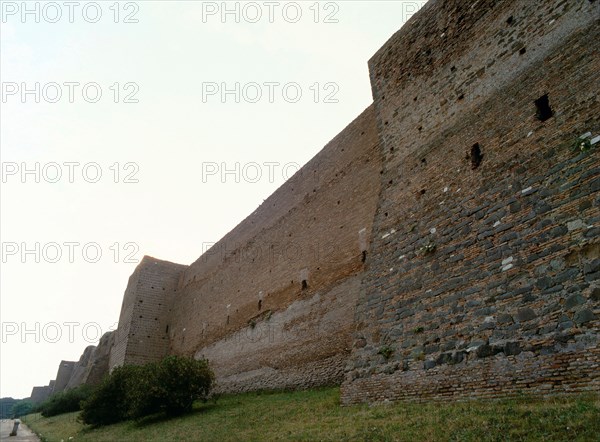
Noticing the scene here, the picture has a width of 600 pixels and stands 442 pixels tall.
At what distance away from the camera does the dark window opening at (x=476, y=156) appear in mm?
7346

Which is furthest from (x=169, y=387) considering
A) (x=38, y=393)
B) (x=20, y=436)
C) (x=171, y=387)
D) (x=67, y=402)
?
(x=38, y=393)

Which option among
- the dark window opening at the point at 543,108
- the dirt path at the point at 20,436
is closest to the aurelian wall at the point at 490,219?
the dark window opening at the point at 543,108

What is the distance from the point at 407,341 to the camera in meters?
6.79

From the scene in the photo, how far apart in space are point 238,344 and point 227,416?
671 centimetres

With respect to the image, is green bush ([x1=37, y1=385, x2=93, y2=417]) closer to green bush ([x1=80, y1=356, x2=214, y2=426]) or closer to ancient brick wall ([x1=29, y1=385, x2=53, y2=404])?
green bush ([x1=80, y1=356, x2=214, y2=426])

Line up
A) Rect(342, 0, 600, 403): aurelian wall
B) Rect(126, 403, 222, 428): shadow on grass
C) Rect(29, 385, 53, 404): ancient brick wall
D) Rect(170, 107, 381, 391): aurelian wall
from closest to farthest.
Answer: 1. Rect(342, 0, 600, 403): aurelian wall
2. Rect(126, 403, 222, 428): shadow on grass
3. Rect(170, 107, 381, 391): aurelian wall
4. Rect(29, 385, 53, 404): ancient brick wall

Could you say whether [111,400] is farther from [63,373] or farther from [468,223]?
[63,373]

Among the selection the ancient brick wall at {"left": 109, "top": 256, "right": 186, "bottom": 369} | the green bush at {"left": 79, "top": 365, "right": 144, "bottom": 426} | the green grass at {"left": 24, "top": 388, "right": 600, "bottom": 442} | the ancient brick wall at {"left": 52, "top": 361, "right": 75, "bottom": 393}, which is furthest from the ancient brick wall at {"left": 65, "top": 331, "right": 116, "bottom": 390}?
the ancient brick wall at {"left": 52, "top": 361, "right": 75, "bottom": 393}

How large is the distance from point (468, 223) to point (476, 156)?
1355 mm

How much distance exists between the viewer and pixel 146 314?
24.3 meters

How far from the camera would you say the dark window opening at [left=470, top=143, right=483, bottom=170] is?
24.1 ft

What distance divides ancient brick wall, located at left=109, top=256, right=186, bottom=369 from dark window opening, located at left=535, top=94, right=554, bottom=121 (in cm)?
2196

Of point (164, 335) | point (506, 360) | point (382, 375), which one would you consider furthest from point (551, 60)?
point (164, 335)

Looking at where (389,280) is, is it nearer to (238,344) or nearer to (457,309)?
(457,309)
